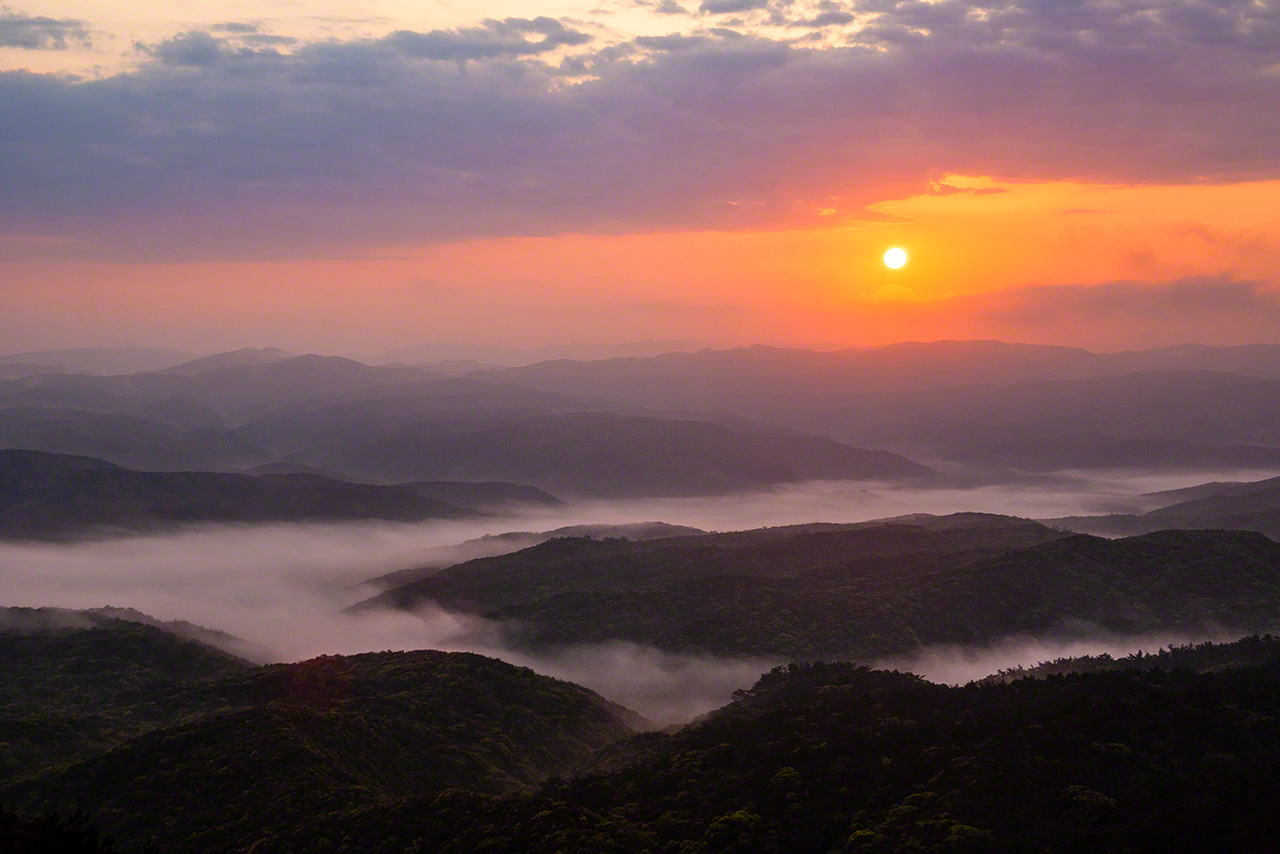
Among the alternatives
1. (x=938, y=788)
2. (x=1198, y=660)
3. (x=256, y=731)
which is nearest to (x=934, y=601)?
(x=1198, y=660)

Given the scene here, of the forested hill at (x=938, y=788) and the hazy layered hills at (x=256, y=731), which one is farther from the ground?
the forested hill at (x=938, y=788)

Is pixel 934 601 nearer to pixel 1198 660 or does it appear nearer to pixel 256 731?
pixel 1198 660

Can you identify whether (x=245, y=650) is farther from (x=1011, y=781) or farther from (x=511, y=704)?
(x=1011, y=781)

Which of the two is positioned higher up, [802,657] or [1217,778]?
[1217,778]

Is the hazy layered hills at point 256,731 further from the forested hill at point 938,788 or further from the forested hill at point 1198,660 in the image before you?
the forested hill at point 1198,660

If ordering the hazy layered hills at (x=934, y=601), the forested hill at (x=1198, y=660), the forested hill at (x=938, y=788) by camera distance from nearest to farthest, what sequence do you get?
the forested hill at (x=938, y=788) < the forested hill at (x=1198, y=660) < the hazy layered hills at (x=934, y=601)

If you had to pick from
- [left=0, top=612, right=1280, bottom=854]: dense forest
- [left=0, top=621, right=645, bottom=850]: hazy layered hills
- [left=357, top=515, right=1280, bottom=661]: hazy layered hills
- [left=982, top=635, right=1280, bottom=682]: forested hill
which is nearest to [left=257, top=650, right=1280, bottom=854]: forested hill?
[left=0, top=612, right=1280, bottom=854]: dense forest

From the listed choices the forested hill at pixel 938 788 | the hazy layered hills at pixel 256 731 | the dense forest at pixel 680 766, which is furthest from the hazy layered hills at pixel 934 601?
the forested hill at pixel 938 788

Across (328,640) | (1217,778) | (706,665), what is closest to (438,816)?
(1217,778)

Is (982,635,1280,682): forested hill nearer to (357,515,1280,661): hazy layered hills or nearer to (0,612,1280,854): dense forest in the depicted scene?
(0,612,1280,854): dense forest

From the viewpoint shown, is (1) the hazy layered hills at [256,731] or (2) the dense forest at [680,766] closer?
(2) the dense forest at [680,766]
